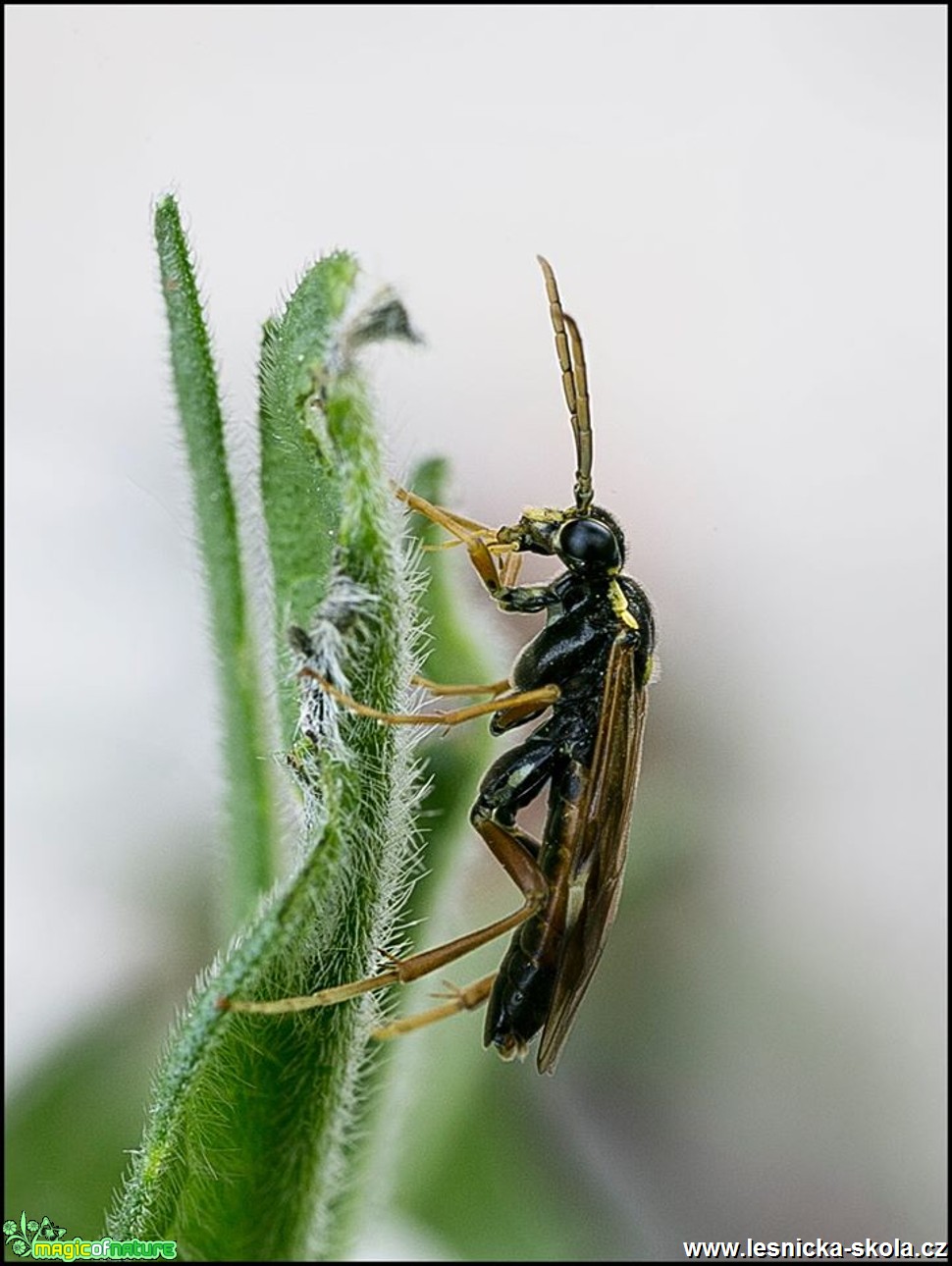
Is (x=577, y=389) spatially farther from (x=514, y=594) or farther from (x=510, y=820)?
(x=510, y=820)

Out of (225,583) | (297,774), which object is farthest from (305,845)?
(225,583)

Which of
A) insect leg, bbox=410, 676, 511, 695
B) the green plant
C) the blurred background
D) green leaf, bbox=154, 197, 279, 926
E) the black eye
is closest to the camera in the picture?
the green plant

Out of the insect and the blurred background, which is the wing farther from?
the blurred background

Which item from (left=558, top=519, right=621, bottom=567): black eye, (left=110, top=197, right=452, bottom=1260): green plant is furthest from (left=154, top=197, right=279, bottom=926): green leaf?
(left=558, top=519, right=621, bottom=567): black eye

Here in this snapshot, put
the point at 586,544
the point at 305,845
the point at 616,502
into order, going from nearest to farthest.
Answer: the point at 305,845 → the point at 586,544 → the point at 616,502

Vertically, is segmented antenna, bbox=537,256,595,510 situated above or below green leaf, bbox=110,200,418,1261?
above

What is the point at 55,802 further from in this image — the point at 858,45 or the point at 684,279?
the point at 858,45

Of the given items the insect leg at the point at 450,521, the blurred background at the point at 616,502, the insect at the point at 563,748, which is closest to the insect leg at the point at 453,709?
the insect at the point at 563,748

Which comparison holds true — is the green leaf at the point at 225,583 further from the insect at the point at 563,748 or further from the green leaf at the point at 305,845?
the insect at the point at 563,748
